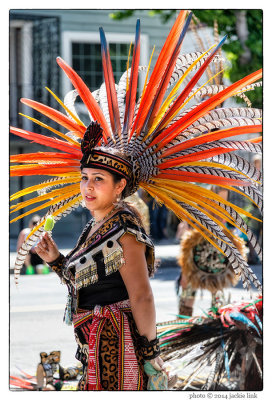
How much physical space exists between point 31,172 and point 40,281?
24.3ft

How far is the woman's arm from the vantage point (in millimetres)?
3129

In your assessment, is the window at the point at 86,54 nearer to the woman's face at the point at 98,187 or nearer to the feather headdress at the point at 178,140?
the feather headdress at the point at 178,140

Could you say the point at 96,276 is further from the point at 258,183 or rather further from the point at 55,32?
the point at 55,32

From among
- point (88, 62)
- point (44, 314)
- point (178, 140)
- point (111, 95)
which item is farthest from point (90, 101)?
point (88, 62)

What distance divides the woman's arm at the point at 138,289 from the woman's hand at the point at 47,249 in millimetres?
509

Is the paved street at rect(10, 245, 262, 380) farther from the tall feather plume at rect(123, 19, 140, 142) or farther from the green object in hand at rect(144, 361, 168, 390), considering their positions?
the tall feather plume at rect(123, 19, 140, 142)

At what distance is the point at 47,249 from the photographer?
3537mm

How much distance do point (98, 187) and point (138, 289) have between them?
524mm

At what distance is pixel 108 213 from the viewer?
3.33 metres

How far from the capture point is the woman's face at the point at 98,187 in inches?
128

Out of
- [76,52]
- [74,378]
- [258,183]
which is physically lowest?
[74,378]

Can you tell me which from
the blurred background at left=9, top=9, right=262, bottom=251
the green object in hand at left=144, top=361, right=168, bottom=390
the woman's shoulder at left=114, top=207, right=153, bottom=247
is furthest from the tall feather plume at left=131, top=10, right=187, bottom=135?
the blurred background at left=9, top=9, right=262, bottom=251

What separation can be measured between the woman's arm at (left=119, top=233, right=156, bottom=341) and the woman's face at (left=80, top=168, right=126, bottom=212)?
25cm

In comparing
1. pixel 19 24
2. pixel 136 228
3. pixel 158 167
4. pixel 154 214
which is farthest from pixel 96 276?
pixel 19 24
